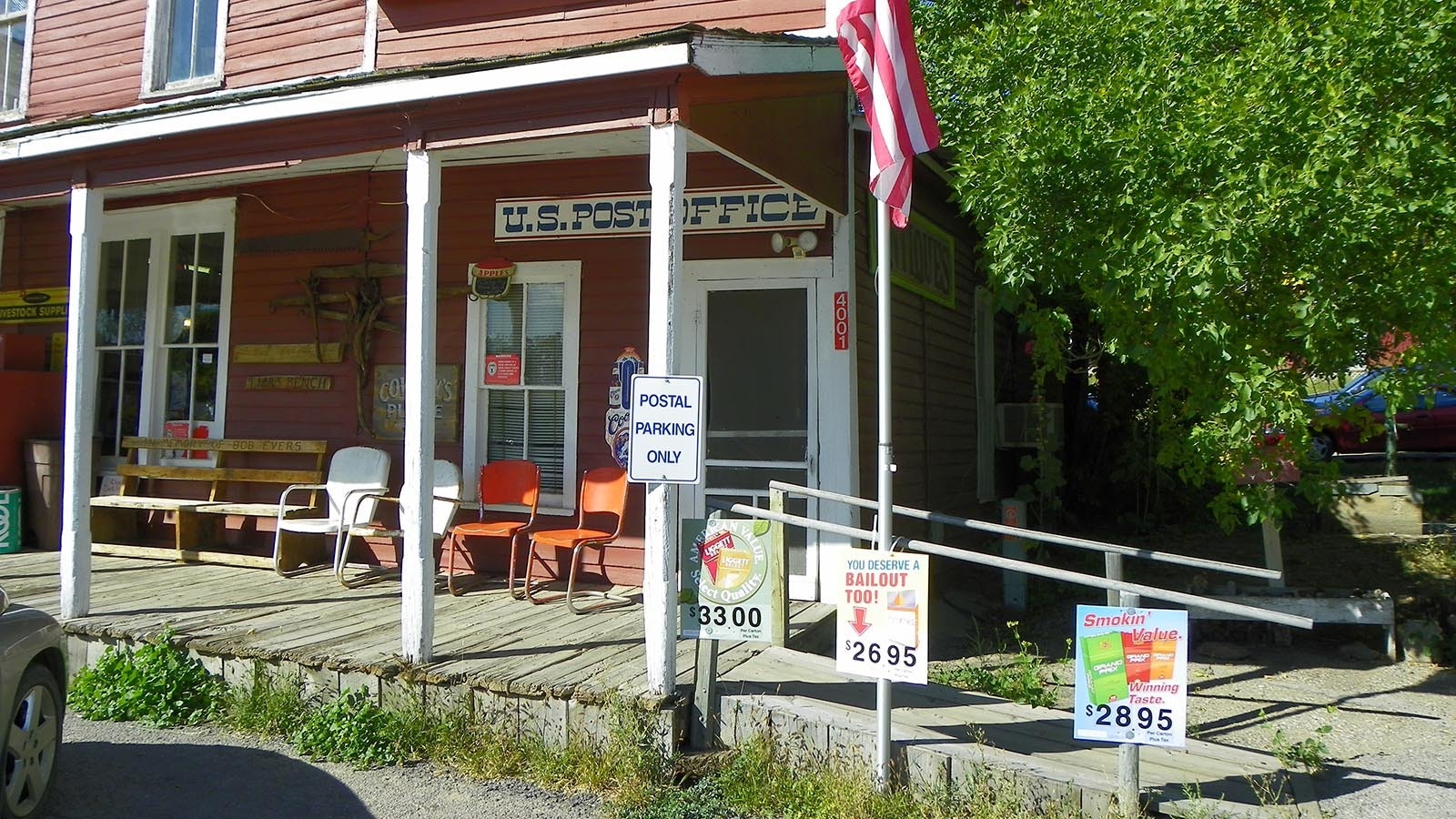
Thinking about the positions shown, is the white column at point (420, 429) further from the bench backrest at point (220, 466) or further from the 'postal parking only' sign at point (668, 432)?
the bench backrest at point (220, 466)

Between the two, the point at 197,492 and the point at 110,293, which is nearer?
the point at 197,492

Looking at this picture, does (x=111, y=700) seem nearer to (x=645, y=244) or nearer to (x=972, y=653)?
(x=645, y=244)

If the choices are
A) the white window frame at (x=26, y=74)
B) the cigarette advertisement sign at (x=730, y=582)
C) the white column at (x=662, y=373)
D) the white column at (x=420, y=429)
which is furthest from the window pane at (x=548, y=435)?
the white window frame at (x=26, y=74)

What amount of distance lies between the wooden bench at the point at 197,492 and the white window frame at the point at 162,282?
9.4 inches

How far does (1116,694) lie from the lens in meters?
3.69

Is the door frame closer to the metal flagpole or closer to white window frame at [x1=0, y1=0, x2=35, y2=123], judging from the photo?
the metal flagpole

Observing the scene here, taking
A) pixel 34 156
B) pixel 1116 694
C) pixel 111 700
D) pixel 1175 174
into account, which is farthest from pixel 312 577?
pixel 1175 174

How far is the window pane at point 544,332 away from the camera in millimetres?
7508

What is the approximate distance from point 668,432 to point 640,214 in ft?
10.6

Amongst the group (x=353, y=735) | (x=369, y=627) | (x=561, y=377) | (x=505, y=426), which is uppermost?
(x=561, y=377)

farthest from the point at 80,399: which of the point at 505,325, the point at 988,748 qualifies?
the point at 988,748

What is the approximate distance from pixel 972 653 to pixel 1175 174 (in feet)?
11.4

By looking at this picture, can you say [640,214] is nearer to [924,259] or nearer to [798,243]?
[798,243]

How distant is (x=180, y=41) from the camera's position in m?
8.77
